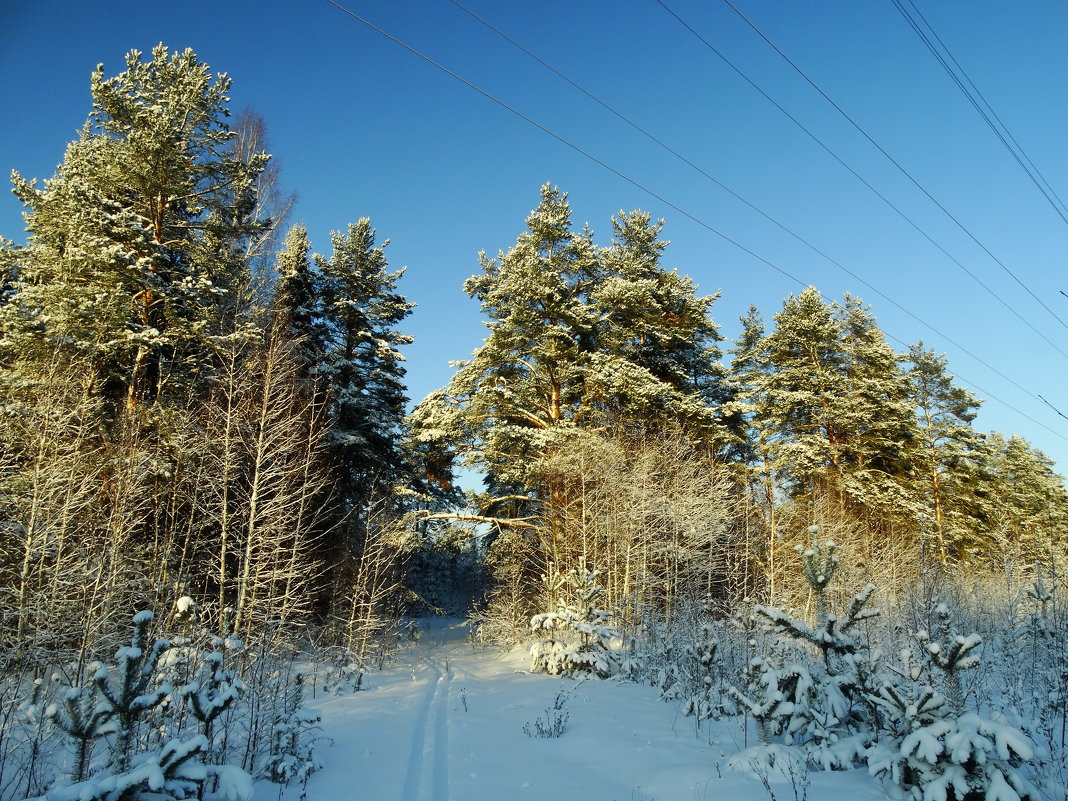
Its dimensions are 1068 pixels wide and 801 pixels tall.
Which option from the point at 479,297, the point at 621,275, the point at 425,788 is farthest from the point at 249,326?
the point at 621,275

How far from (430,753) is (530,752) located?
132 centimetres

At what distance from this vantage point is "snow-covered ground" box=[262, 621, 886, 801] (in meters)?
5.52

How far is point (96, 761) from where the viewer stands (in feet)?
18.0

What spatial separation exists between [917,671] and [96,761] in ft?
27.6

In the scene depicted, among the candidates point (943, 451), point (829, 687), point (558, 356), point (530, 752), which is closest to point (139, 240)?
point (558, 356)

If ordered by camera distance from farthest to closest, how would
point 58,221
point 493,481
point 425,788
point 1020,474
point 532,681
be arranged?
1. point 1020,474
2. point 493,481
3. point 58,221
4. point 532,681
5. point 425,788

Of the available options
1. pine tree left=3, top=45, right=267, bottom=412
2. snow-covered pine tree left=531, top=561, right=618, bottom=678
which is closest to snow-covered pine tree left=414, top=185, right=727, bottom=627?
snow-covered pine tree left=531, top=561, right=618, bottom=678

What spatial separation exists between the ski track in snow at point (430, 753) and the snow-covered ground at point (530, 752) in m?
0.01

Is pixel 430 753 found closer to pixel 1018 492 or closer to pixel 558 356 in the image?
pixel 558 356

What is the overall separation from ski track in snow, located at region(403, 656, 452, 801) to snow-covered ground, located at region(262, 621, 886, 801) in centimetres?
1

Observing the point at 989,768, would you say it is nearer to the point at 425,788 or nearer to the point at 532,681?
the point at 425,788

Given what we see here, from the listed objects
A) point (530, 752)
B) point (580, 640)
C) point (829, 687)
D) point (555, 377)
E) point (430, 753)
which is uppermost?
point (555, 377)

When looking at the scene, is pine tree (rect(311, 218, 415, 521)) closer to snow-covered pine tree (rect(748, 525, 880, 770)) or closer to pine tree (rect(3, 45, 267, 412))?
pine tree (rect(3, 45, 267, 412))

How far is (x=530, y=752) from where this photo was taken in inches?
276
